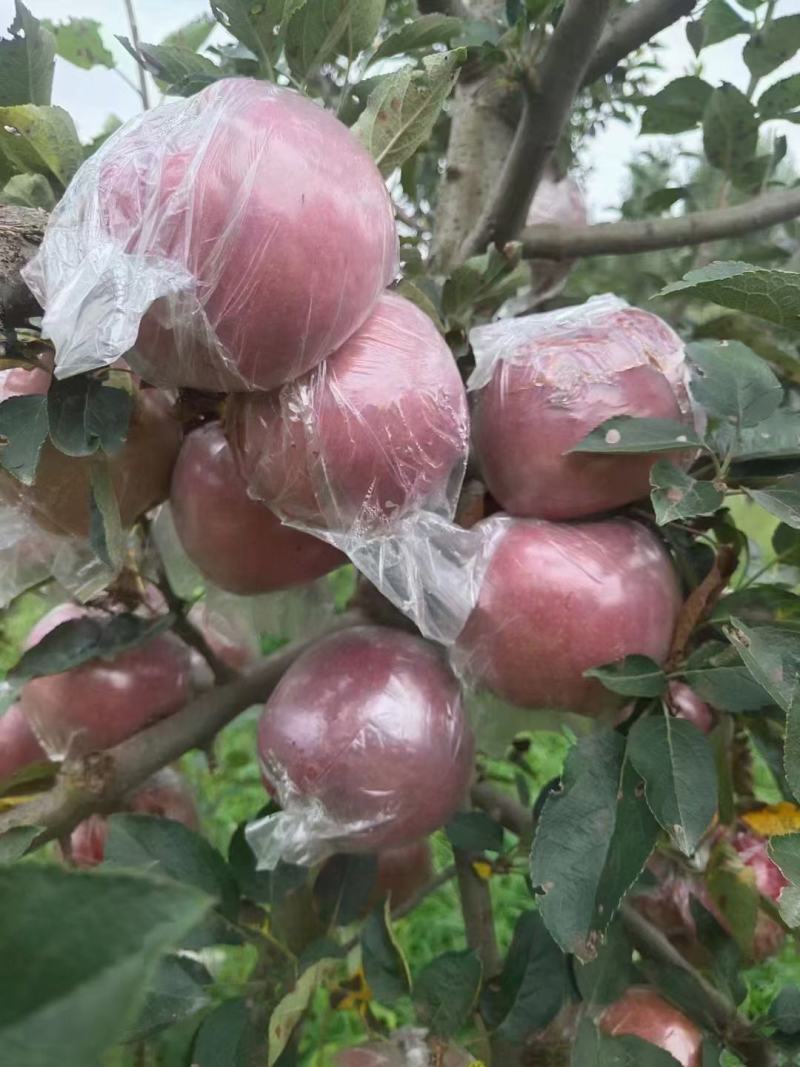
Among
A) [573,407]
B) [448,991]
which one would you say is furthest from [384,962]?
[573,407]

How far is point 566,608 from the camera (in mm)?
491

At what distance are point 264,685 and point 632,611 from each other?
31 centimetres

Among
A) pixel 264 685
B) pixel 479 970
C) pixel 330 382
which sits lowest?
pixel 479 970

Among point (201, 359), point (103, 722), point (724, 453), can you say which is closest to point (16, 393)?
point (201, 359)

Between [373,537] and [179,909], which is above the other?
[179,909]

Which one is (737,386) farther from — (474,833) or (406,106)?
(474,833)

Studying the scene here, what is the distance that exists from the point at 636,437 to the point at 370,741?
22 centimetres

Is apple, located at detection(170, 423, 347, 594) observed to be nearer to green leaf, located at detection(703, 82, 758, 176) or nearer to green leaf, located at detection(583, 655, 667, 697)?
green leaf, located at detection(583, 655, 667, 697)

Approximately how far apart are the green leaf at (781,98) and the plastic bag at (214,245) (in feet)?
1.64

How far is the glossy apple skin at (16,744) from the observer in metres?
0.76

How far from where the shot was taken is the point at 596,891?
466 millimetres

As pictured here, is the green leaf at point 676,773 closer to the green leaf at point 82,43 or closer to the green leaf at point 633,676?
the green leaf at point 633,676

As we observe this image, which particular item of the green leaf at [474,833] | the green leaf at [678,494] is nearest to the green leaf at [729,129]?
the green leaf at [678,494]

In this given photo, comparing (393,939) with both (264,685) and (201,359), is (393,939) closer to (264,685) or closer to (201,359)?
(264,685)
